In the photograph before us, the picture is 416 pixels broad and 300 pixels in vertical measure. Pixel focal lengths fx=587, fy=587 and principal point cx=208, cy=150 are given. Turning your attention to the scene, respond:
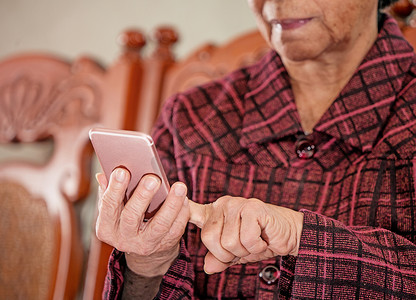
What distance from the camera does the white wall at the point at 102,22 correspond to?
1.60 meters

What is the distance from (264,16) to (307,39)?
3.1 inches

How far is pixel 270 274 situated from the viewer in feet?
2.66

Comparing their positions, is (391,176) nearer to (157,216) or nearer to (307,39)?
(307,39)

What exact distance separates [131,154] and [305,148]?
0.31m

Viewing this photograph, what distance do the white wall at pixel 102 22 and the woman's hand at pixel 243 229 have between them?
971 mm

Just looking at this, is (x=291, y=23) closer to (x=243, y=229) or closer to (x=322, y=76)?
(x=322, y=76)

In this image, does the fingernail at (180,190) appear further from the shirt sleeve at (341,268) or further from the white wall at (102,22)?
the white wall at (102,22)

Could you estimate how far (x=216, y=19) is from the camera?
161cm

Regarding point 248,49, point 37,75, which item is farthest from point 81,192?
point 248,49

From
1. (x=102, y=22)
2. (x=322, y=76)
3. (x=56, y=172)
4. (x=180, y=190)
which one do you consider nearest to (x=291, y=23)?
(x=322, y=76)

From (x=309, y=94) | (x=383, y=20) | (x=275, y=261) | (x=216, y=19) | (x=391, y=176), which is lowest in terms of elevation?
(x=275, y=261)

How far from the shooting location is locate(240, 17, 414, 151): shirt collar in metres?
0.82

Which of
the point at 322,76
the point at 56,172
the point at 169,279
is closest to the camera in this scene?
the point at 169,279

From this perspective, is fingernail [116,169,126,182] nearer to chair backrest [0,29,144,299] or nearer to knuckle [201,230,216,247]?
knuckle [201,230,216,247]
